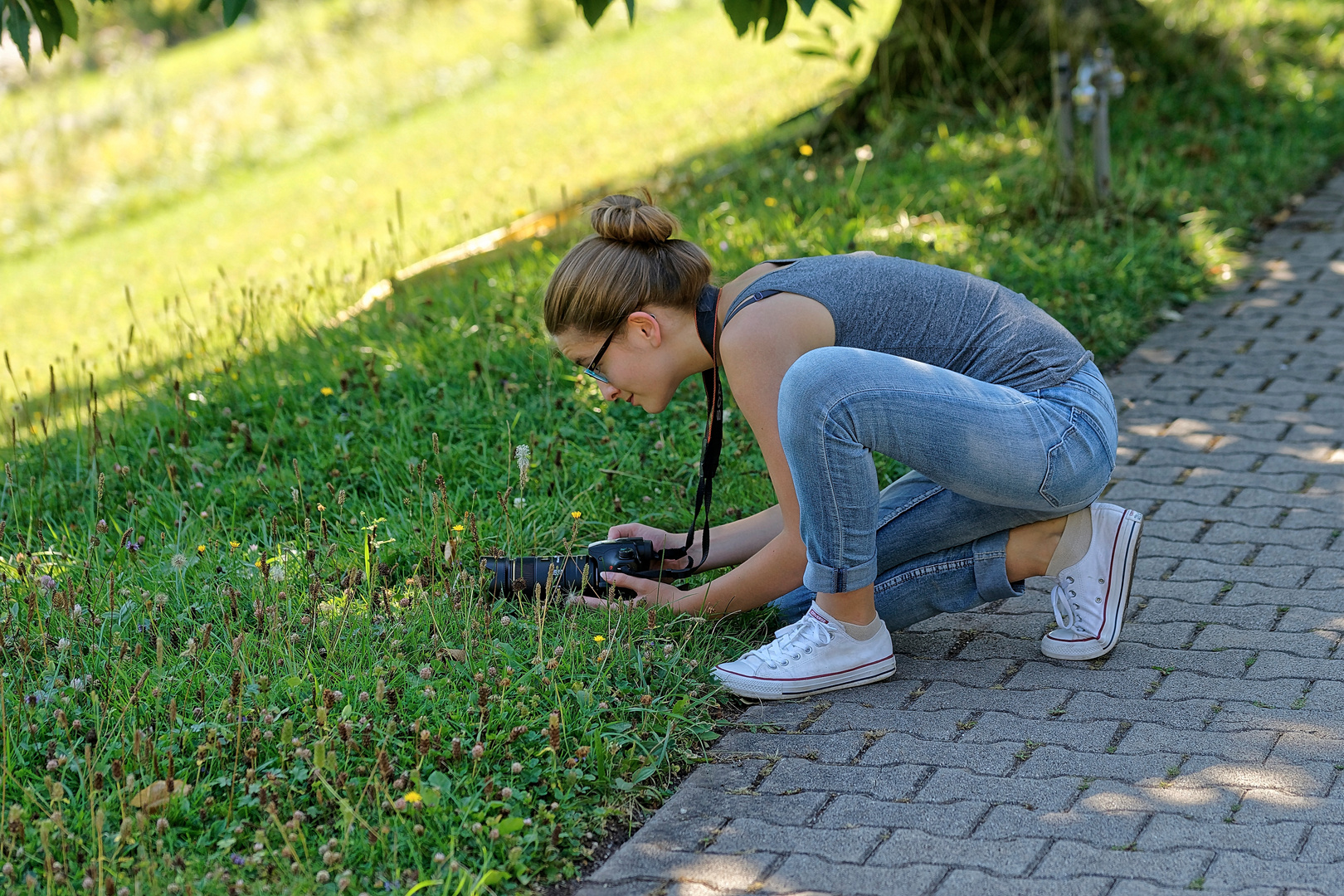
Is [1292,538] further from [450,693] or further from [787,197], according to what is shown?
[787,197]

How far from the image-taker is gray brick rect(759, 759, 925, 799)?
9.04 ft

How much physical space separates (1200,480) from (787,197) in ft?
10.8

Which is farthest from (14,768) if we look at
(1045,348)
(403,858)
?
(1045,348)

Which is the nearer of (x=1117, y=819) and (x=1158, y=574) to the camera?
(x=1117, y=819)

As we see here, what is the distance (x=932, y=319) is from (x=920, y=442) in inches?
13.8

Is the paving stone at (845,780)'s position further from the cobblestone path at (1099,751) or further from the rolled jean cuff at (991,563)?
the rolled jean cuff at (991,563)

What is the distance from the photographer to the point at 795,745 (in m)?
2.96

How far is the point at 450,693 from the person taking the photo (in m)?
2.92

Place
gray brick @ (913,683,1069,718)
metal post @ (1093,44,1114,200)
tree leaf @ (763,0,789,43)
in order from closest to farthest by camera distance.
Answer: gray brick @ (913,683,1069,718) → tree leaf @ (763,0,789,43) → metal post @ (1093,44,1114,200)

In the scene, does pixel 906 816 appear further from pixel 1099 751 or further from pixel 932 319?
pixel 932 319

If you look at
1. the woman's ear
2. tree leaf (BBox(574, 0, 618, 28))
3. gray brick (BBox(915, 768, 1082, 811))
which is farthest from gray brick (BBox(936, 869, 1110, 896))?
tree leaf (BBox(574, 0, 618, 28))

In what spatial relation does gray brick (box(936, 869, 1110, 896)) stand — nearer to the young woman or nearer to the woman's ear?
the young woman

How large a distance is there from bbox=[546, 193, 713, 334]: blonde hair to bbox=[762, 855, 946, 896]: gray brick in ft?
4.20

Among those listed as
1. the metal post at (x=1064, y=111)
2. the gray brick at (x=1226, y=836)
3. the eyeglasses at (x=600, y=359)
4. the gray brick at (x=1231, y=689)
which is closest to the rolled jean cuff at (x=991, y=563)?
the gray brick at (x=1231, y=689)
